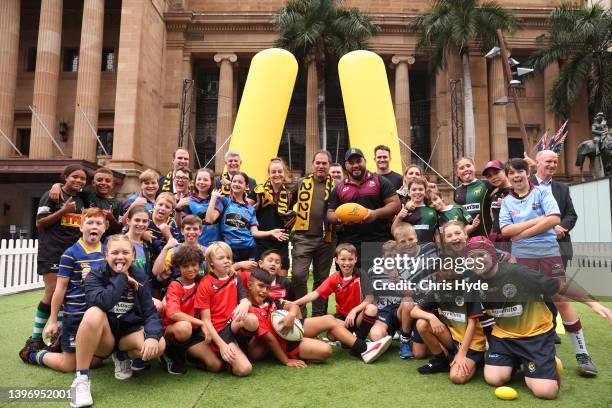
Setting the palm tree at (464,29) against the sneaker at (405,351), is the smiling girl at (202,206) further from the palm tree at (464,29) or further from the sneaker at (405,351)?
the palm tree at (464,29)

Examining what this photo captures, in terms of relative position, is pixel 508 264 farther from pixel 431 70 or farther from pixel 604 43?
pixel 604 43

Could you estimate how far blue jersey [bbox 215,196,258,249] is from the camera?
17.1 feet

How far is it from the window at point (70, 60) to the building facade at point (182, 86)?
6cm

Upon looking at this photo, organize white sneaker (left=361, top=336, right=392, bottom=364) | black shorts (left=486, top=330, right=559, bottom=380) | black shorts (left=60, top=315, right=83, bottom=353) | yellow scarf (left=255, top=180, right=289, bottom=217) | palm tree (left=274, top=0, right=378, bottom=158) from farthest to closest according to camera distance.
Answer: palm tree (left=274, top=0, right=378, bottom=158) → yellow scarf (left=255, top=180, right=289, bottom=217) → white sneaker (left=361, top=336, right=392, bottom=364) → black shorts (left=60, top=315, right=83, bottom=353) → black shorts (left=486, top=330, right=559, bottom=380)

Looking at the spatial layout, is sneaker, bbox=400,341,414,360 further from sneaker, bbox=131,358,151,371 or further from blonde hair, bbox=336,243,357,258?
sneaker, bbox=131,358,151,371

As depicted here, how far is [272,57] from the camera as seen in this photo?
31.9ft

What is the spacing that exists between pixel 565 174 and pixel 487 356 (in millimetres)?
27065

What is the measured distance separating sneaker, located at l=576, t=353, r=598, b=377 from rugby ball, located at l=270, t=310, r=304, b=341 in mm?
2636

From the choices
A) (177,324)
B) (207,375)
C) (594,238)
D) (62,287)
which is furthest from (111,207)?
(594,238)

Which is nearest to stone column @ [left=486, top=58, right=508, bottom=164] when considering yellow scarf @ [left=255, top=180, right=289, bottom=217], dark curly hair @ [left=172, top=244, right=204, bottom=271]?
yellow scarf @ [left=255, top=180, right=289, bottom=217]

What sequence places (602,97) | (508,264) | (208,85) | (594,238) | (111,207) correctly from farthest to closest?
1. (208,85)
2. (602,97)
3. (594,238)
4. (111,207)
5. (508,264)

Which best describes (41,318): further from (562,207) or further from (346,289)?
(562,207)

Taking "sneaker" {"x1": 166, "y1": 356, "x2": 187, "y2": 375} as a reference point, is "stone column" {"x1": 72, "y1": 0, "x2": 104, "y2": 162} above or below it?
above

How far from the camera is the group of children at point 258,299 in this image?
3602 millimetres
